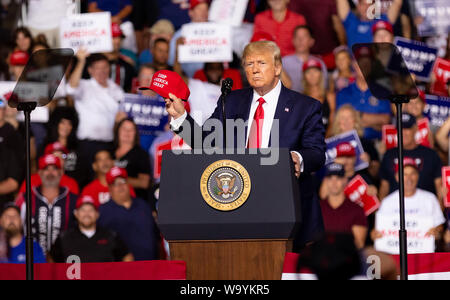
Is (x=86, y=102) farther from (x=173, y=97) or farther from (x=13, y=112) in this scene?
(x=173, y=97)

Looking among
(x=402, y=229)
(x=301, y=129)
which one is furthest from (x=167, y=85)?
(x=402, y=229)

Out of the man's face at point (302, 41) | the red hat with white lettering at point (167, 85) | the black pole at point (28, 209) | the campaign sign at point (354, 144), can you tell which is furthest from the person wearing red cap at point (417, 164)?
the red hat with white lettering at point (167, 85)

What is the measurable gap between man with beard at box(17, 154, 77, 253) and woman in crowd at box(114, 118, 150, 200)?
482mm

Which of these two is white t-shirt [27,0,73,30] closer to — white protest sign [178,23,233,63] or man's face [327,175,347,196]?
white protest sign [178,23,233,63]

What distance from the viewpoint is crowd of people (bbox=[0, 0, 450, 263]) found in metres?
6.45

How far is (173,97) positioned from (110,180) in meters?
3.42

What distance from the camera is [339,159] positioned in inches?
261

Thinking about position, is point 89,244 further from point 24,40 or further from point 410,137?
point 410,137

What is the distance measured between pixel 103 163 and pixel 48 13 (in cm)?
152

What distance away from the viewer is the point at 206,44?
7.04 metres

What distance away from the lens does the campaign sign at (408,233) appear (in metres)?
6.15

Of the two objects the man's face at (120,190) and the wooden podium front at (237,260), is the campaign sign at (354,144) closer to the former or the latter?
the man's face at (120,190)

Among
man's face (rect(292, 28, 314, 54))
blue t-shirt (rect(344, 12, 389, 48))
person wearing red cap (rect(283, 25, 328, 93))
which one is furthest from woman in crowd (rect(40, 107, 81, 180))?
blue t-shirt (rect(344, 12, 389, 48))
